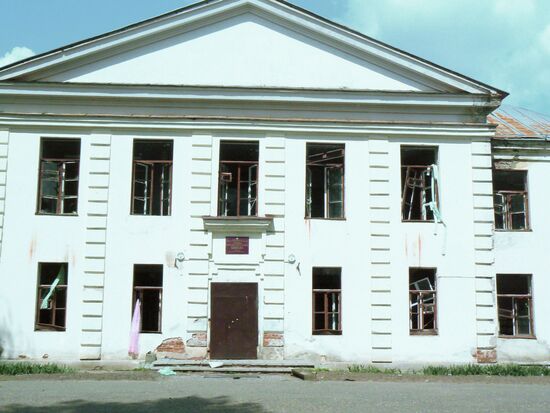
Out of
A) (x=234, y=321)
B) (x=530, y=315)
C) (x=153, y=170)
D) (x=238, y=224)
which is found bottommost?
(x=234, y=321)

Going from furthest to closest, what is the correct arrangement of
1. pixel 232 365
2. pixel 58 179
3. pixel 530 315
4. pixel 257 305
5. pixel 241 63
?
pixel 530 315 < pixel 241 63 < pixel 58 179 < pixel 257 305 < pixel 232 365

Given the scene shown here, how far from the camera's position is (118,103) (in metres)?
16.2

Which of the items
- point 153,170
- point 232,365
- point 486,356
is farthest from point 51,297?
point 486,356

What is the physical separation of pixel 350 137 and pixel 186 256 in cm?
525

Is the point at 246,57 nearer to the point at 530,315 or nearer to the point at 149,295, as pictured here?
the point at 149,295

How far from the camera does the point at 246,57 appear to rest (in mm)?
16500

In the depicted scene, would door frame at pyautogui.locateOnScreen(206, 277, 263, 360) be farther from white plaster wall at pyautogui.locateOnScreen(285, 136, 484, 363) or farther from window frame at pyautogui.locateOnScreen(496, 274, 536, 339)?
window frame at pyautogui.locateOnScreen(496, 274, 536, 339)

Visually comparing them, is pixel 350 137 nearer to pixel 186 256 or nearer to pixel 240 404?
pixel 186 256

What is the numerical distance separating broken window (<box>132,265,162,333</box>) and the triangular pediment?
4.82m

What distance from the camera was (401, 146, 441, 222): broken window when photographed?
16484 mm

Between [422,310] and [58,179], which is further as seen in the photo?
[58,179]

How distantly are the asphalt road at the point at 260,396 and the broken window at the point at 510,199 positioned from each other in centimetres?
574

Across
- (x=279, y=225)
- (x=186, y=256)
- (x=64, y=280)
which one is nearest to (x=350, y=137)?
(x=279, y=225)

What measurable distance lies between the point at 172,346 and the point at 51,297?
326 centimetres
